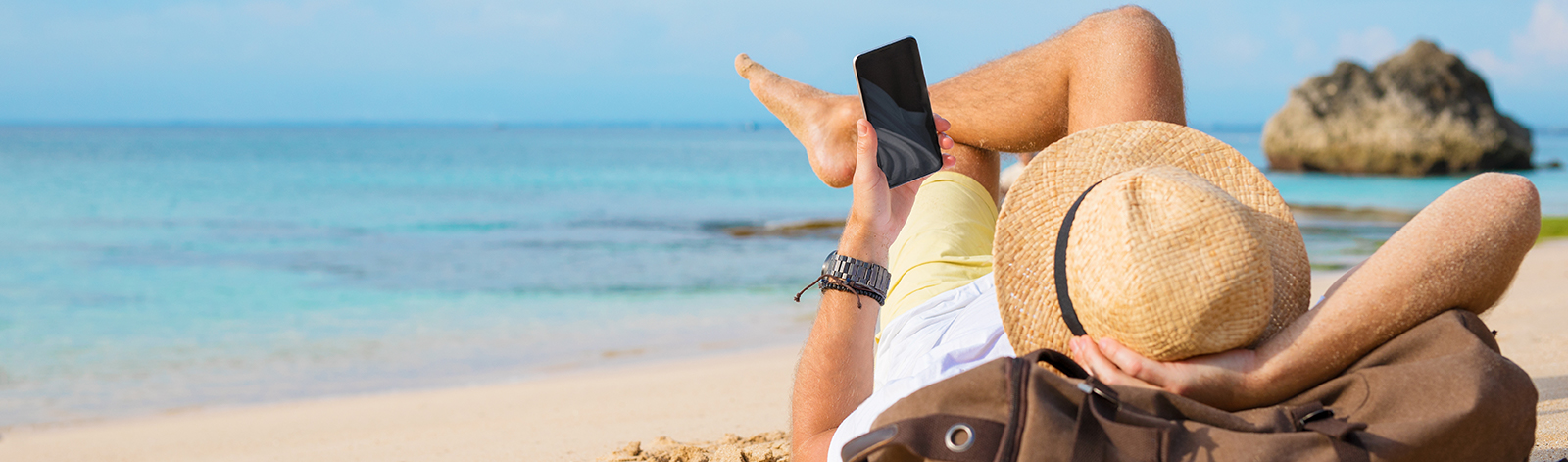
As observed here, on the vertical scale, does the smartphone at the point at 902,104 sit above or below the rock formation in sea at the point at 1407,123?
above

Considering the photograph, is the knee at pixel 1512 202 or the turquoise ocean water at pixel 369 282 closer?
the knee at pixel 1512 202

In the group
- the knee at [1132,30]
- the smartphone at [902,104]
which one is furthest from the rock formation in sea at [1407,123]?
the smartphone at [902,104]

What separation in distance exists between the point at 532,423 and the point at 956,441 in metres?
2.75

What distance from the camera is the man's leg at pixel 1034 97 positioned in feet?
6.54

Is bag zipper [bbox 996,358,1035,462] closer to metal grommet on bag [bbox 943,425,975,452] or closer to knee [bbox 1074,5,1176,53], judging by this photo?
metal grommet on bag [bbox 943,425,975,452]

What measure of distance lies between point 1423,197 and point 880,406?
21.4 m

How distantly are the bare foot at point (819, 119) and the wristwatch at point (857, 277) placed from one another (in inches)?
18.5

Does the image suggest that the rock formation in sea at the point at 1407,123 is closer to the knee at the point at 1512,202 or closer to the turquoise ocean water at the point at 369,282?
the turquoise ocean water at the point at 369,282

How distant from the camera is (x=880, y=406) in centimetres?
162

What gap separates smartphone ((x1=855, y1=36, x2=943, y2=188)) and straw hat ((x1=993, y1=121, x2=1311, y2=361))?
0.50 m

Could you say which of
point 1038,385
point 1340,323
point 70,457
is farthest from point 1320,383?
point 70,457

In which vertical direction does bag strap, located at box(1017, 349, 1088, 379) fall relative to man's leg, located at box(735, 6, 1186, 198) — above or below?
below

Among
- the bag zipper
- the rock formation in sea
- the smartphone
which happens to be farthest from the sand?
the rock formation in sea

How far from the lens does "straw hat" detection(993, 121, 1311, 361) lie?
1337 mm
